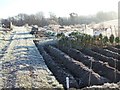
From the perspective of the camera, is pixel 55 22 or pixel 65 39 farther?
pixel 55 22

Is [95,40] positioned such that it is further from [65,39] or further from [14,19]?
[14,19]

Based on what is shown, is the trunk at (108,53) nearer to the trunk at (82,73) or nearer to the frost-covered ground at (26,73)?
the trunk at (82,73)

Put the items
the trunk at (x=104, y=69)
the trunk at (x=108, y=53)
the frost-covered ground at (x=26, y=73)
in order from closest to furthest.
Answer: the frost-covered ground at (x=26, y=73) < the trunk at (x=104, y=69) < the trunk at (x=108, y=53)

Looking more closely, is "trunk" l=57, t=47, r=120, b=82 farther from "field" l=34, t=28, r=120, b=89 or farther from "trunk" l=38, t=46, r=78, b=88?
"trunk" l=38, t=46, r=78, b=88

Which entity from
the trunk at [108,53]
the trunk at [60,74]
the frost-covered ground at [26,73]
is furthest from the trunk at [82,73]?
the trunk at [108,53]

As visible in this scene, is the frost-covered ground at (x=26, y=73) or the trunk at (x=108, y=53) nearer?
the frost-covered ground at (x=26, y=73)

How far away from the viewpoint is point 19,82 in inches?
601

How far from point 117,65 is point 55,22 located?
208ft

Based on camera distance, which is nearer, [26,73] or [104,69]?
[104,69]

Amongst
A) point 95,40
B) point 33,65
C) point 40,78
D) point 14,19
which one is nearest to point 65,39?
point 95,40

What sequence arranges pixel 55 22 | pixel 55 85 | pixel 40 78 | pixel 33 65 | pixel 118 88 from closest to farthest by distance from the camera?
1. pixel 118 88
2. pixel 55 85
3. pixel 40 78
4. pixel 33 65
5. pixel 55 22

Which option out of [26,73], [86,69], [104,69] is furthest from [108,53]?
[26,73]

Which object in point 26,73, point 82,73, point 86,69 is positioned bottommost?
point 26,73

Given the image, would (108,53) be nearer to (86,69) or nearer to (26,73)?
(86,69)
